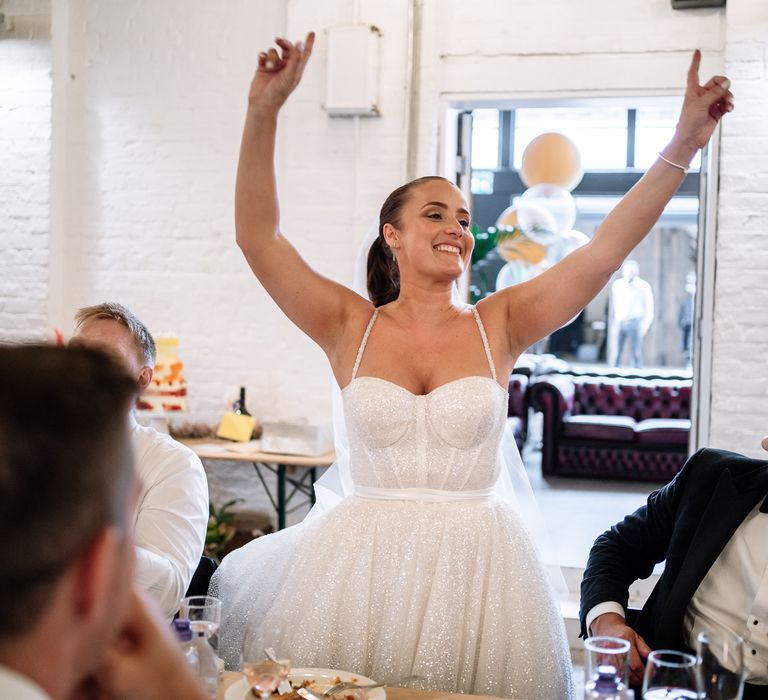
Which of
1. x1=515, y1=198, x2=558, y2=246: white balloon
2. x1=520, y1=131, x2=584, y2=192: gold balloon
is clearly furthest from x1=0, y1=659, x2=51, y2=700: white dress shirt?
x1=515, y1=198, x2=558, y2=246: white balloon

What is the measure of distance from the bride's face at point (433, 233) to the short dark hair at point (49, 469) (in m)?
1.83

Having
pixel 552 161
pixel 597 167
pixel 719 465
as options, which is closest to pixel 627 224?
pixel 719 465

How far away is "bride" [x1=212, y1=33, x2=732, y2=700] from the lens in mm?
2066

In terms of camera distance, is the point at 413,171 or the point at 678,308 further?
the point at 678,308

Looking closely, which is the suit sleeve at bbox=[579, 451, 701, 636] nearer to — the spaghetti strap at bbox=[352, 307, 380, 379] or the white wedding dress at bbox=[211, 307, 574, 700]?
the white wedding dress at bbox=[211, 307, 574, 700]

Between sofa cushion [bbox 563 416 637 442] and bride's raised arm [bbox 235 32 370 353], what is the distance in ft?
20.5

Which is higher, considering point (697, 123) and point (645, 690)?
point (697, 123)

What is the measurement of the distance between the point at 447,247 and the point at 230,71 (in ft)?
10.6

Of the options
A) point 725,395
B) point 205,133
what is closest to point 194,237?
point 205,133

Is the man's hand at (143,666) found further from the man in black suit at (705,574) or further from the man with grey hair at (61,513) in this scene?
the man in black suit at (705,574)

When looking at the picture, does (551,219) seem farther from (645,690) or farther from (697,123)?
(645,690)

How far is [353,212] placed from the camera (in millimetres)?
4957

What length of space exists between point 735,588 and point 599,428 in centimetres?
630

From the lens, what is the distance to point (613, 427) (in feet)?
27.1
